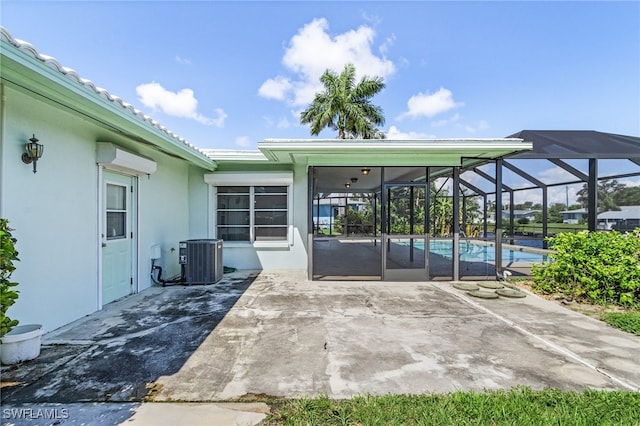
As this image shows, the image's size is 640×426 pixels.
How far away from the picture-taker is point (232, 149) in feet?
24.7

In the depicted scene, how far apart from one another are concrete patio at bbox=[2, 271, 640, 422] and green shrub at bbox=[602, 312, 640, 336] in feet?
0.60

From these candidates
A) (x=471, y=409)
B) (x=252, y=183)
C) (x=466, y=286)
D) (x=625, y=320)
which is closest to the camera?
(x=471, y=409)

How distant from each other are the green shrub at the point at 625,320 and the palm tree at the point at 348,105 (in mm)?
14932

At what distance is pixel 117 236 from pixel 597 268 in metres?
8.35

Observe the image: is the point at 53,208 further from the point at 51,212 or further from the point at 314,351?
the point at 314,351

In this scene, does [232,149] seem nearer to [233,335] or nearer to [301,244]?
[301,244]

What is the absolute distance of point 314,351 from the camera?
326 cm

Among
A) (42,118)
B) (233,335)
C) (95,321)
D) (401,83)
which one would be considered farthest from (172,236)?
(401,83)

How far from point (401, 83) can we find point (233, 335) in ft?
52.5

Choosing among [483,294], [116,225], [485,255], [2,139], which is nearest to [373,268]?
[483,294]

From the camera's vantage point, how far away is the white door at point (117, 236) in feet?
16.2

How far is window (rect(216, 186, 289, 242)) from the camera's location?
27.0ft

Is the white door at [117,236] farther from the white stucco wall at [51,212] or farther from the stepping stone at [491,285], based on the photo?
the stepping stone at [491,285]

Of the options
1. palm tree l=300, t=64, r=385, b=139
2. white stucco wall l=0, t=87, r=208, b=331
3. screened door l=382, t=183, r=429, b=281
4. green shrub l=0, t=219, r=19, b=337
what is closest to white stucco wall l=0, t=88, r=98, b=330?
white stucco wall l=0, t=87, r=208, b=331
